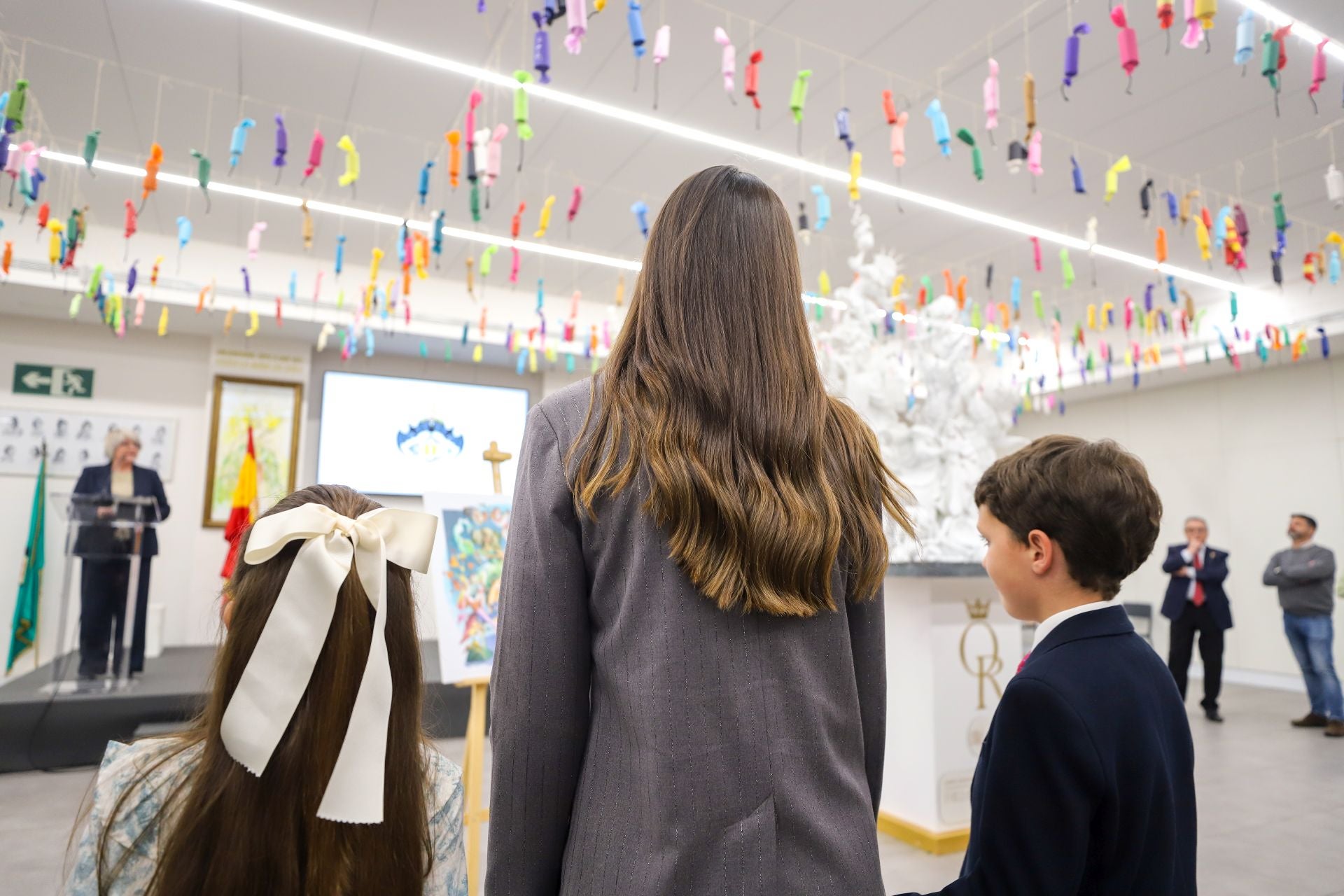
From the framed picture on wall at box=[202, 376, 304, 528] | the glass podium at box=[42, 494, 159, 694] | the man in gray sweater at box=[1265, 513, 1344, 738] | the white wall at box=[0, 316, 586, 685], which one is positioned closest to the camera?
the glass podium at box=[42, 494, 159, 694]

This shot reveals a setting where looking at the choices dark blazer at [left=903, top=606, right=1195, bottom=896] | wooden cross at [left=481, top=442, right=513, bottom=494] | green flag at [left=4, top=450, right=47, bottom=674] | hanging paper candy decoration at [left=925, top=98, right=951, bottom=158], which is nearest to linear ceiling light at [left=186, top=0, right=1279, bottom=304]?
wooden cross at [left=481, top=442, right=513, bottom=494]

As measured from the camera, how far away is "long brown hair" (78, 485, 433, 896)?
2.74ft

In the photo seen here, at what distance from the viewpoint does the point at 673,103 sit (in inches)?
181

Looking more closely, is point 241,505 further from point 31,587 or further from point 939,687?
point 939,687

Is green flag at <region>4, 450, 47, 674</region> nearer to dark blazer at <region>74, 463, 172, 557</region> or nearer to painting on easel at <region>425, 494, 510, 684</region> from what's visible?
dark blazer at <region>74, 463, 172, 557</region>

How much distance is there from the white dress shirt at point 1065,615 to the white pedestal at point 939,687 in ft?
6.88

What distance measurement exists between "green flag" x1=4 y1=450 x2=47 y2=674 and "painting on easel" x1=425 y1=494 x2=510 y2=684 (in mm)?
5378

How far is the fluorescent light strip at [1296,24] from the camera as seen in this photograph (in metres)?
3.80

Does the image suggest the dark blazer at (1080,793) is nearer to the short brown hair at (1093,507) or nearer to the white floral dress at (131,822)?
the short brown hair at (1093,507)

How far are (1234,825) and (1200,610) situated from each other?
9.70ft

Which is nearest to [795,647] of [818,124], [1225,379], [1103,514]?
[1103,514]

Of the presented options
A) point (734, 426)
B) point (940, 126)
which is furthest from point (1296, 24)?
point (734, 426)

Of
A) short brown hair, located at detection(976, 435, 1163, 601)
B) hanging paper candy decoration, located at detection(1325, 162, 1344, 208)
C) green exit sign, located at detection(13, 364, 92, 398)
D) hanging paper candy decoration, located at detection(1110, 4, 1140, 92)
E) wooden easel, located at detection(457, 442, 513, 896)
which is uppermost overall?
hanging paper candy decoration, located at detection(1110, 4, 1140, 92)

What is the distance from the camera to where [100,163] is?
17.7 ft
